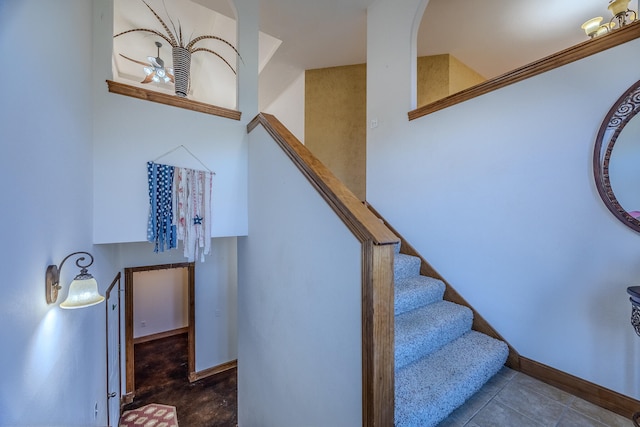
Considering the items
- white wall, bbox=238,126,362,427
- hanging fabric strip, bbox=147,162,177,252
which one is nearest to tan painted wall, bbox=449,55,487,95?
white wall, bbox=238,126,362,427

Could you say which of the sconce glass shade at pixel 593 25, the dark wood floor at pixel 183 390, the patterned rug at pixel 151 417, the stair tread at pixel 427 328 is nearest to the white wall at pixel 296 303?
the stair tread at pixel 427 328

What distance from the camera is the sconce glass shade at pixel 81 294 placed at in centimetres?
129

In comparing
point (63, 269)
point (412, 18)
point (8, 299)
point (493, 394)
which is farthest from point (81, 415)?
point (412, 18)

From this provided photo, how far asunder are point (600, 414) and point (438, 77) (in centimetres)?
363

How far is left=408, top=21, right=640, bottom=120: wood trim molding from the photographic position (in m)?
1.36

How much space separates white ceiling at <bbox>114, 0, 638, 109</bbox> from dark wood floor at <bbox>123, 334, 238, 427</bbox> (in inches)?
200

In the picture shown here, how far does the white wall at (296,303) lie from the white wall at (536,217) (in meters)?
1.35

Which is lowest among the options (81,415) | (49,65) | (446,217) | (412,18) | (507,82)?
(81,415)

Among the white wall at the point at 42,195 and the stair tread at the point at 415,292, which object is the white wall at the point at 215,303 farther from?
the stair tread at the point at 415,292

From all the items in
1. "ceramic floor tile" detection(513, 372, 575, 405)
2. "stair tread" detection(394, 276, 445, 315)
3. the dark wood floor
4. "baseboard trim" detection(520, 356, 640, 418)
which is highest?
"stair tread" detection(394, 276, 445, 315)

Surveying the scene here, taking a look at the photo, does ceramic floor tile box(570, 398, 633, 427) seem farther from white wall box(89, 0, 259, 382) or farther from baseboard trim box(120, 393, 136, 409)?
baseboard trim box(120, 393, 136, 409)

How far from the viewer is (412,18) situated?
8.04ft

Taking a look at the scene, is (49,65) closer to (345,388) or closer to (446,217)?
(345,388)

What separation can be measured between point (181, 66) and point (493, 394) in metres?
3.22
